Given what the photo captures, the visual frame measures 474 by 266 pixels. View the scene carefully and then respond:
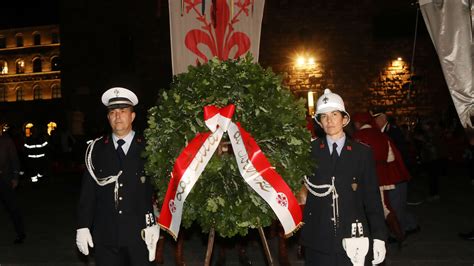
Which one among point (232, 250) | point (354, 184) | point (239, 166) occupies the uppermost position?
point (239, 166)

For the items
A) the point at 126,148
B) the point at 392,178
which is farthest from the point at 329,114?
the point at 392,178

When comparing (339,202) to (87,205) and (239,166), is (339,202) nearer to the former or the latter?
(239,166)

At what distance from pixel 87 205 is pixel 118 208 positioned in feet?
0.86

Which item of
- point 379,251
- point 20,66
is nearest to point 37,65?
point 20,66

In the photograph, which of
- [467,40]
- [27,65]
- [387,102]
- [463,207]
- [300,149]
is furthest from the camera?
[27,65]

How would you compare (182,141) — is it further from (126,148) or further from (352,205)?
(352,205)

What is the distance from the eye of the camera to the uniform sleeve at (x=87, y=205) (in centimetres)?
474

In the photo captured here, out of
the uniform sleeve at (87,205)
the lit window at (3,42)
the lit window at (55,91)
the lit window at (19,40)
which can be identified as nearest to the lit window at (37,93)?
the lit window at (55,91)

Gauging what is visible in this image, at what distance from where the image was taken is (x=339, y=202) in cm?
445

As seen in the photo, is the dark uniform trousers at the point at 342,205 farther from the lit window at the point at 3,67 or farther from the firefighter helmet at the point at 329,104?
the lit window at the point at 3,67

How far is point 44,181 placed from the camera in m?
19.9

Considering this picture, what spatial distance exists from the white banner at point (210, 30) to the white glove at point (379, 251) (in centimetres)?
381

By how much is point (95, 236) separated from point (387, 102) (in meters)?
22.3

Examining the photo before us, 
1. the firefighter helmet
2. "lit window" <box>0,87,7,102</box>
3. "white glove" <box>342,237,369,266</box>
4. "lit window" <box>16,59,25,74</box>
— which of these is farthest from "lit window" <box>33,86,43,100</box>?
"white glove" <box>342,237,369,266</box>
